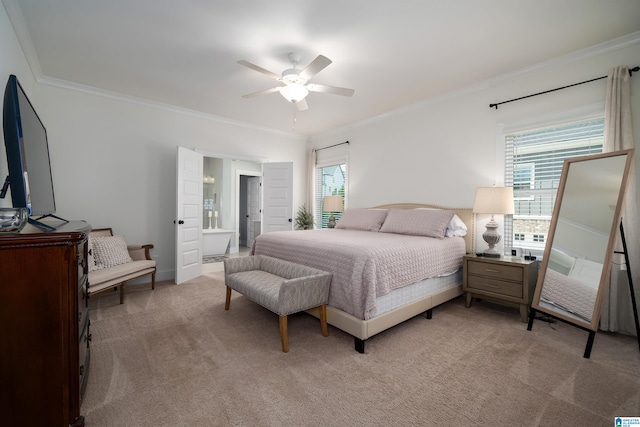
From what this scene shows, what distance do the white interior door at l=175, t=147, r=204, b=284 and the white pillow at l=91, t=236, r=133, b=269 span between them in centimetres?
69

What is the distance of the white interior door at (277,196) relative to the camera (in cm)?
561

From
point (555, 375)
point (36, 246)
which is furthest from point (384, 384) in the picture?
point (36, 246)

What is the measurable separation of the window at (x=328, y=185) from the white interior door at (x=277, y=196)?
2.49 ft

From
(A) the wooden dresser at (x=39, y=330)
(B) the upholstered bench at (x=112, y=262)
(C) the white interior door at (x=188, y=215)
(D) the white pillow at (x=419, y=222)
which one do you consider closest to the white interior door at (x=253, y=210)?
(C) the white interior door at (x=188, y=215)

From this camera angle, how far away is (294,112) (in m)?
4.73

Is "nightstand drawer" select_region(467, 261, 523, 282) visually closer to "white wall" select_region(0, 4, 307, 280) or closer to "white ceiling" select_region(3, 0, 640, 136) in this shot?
"white ceiling" select_region(3, 0, 640, 136)

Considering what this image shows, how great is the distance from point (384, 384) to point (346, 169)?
415cm

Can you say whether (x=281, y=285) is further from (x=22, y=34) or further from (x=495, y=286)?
(x=22, y=34)

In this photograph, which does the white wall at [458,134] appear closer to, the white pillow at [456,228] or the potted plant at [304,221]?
the white pillow at [456,228]

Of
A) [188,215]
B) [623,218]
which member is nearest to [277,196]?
[188,215]

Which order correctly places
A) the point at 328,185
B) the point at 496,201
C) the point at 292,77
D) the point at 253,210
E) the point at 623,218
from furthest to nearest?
1. the point at 253,210
2. the point at 328,185
3. the point at 496,201
4. the point at 292,77
5. the point at 623,218

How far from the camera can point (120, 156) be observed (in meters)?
4.07

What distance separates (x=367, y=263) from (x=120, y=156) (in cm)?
395

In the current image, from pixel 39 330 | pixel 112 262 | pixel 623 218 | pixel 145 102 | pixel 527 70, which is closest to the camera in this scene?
pixel 39 330
